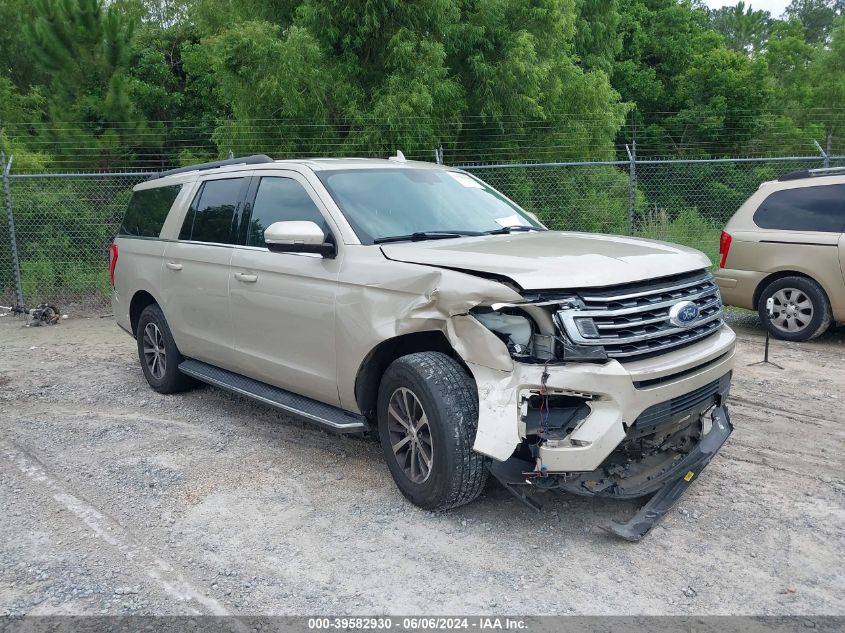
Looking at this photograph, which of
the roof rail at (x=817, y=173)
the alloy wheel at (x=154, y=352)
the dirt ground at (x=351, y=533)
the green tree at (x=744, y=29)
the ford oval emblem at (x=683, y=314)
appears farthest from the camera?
the green tree at (x=744, y=29)

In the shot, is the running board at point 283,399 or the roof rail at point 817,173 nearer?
the running board at point 283,399

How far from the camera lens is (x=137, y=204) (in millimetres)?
6871

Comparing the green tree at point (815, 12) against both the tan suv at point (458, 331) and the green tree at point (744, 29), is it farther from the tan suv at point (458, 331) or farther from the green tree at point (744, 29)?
the tan suv at point (458, 331)

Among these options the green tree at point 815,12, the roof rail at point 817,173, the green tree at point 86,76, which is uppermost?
the green tree at point 815,12

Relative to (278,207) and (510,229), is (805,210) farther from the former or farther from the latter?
(278,207)

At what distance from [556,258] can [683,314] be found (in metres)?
0.72

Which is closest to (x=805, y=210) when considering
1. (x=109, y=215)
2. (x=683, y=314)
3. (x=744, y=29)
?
(x=683, y=314)

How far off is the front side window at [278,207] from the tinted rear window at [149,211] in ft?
4.49

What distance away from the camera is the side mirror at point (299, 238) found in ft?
14.0

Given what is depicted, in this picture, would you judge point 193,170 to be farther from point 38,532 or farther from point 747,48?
point 747,48

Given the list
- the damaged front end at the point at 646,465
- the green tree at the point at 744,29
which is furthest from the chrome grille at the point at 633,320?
the green tree at the point at 744,29

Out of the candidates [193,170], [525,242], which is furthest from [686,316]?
[193,170]

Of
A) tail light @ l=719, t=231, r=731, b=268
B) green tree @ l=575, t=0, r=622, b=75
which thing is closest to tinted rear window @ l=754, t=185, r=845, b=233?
tail light @ l=719, t=231, r=731, b=268

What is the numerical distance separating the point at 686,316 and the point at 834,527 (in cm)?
133
